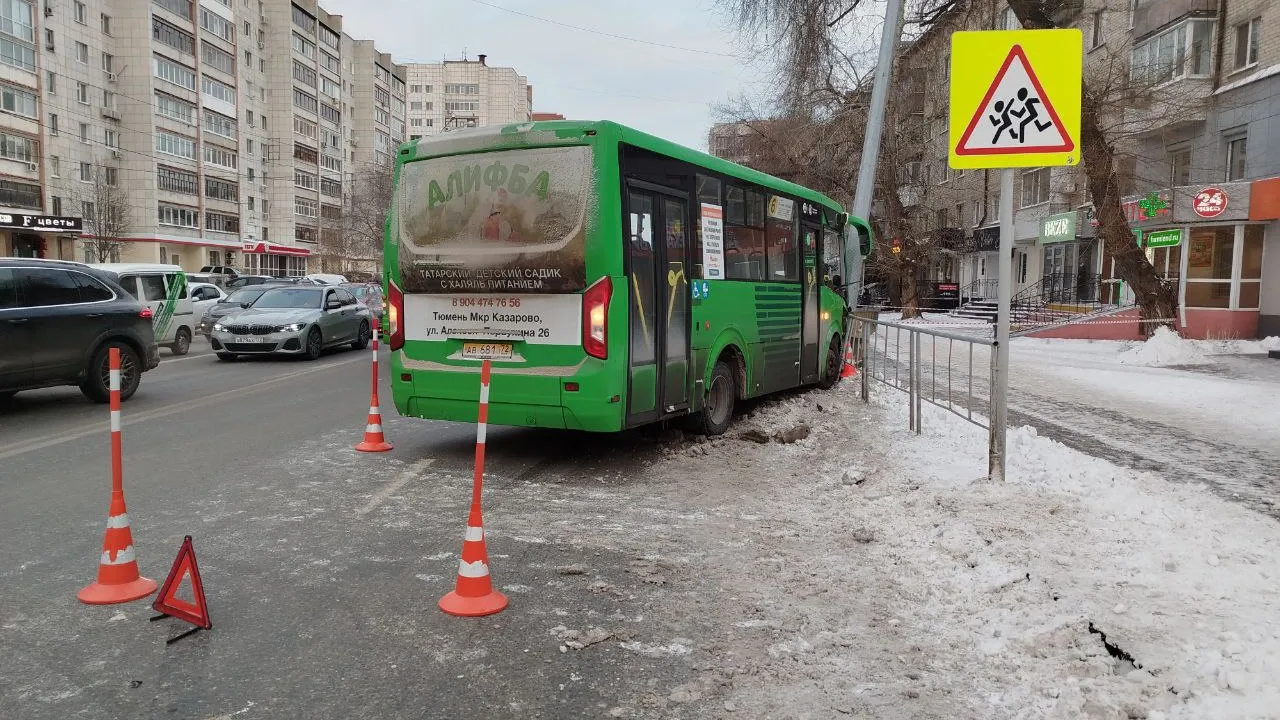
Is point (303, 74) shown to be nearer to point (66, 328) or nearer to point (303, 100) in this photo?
point (303, 100)

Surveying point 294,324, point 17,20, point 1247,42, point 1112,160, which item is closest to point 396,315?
point 294,324

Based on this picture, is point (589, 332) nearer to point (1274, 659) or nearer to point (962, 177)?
point (1274, 659)

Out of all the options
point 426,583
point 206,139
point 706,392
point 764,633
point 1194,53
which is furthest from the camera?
point 206,139

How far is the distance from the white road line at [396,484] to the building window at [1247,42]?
24.5 meters

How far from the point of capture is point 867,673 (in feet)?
12.3

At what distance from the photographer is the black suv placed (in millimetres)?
10039

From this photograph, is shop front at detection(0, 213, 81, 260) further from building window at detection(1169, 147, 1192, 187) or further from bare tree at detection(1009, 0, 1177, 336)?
building window at detection(1169, 147, 1192, 187)

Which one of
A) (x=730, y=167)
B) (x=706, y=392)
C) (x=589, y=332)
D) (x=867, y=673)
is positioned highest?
(x=730, y=167)

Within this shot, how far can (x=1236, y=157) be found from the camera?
77.3 feet

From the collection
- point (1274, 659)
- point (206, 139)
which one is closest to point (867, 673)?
point (1274, 659)

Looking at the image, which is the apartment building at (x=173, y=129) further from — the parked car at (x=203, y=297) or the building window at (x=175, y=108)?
the parked car at (x=203, y=297)

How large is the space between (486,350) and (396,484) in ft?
4.55

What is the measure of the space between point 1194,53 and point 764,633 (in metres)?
26.6

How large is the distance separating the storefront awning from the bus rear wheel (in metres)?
62.4
